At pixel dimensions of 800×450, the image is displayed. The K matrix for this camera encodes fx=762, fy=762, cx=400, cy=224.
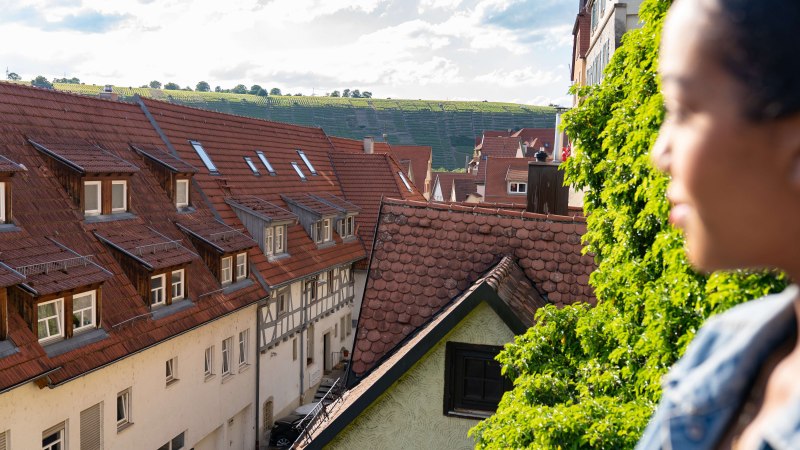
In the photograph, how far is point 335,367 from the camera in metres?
29.6

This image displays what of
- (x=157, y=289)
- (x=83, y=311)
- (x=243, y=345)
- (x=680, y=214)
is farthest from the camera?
(x=243, y=345)

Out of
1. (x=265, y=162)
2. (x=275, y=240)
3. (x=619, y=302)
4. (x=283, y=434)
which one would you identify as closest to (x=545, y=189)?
(x=619, y=302)

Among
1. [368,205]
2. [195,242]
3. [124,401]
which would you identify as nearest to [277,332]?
[195,242]

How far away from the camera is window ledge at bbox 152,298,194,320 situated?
1714 cm

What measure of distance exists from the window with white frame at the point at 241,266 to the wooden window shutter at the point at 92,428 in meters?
6.79

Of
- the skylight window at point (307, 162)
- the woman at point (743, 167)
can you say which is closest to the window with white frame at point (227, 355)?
the skylight window at point (307, 162)

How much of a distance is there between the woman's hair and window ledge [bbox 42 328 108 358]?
47.1 feet

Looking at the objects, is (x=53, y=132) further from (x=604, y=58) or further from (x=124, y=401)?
(x=604, y=58)

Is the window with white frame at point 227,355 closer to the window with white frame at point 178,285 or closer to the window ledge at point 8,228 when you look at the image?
the window with white frame at point 178,285

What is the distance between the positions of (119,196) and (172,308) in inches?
121

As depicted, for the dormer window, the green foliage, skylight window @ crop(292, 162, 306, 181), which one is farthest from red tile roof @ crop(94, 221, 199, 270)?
skylight window @ crop(292, 162, 306, 181)

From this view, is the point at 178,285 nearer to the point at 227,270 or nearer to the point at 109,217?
the point at 109,217

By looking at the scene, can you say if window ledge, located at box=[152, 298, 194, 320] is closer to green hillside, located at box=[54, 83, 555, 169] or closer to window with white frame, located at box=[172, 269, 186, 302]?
window with white frame, located at box=[172, 269, 186, 302]

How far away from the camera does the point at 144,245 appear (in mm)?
17594
